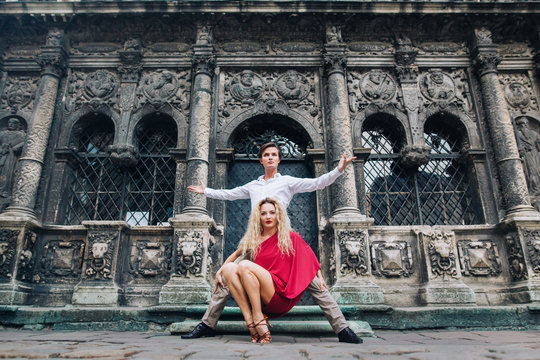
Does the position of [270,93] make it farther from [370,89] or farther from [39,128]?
[39,128]

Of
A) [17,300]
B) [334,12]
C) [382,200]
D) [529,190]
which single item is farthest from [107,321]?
[529,190]

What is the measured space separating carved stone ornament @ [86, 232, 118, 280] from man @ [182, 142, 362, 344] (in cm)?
348

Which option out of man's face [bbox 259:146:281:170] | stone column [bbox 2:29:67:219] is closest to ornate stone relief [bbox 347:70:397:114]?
man's face [bbox 259:146:281:170]

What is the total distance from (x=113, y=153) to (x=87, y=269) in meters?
2.51

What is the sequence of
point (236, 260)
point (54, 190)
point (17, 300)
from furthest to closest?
1. point (54, 190)
2. point (17, 300)
3. point (236, 260)

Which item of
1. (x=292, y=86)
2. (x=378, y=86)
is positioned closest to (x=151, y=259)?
(x=292, y=86)

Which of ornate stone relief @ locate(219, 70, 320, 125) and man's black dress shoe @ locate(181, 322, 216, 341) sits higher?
ornate stone relief @ locate(219, 70, 320, 125)

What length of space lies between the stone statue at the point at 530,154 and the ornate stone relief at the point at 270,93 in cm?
452

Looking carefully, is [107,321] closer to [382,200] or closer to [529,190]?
[382,200]

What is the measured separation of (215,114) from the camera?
806 centimetres

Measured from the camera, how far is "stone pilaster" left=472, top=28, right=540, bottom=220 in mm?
7004

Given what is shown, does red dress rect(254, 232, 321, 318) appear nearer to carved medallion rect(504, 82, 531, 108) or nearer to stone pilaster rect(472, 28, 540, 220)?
stone pilaster rect(472, 28, 540, 220)

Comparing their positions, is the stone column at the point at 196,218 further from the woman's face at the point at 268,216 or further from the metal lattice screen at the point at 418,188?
the metal lattice screen at the point at 418,188

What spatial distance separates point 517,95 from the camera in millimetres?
8227
